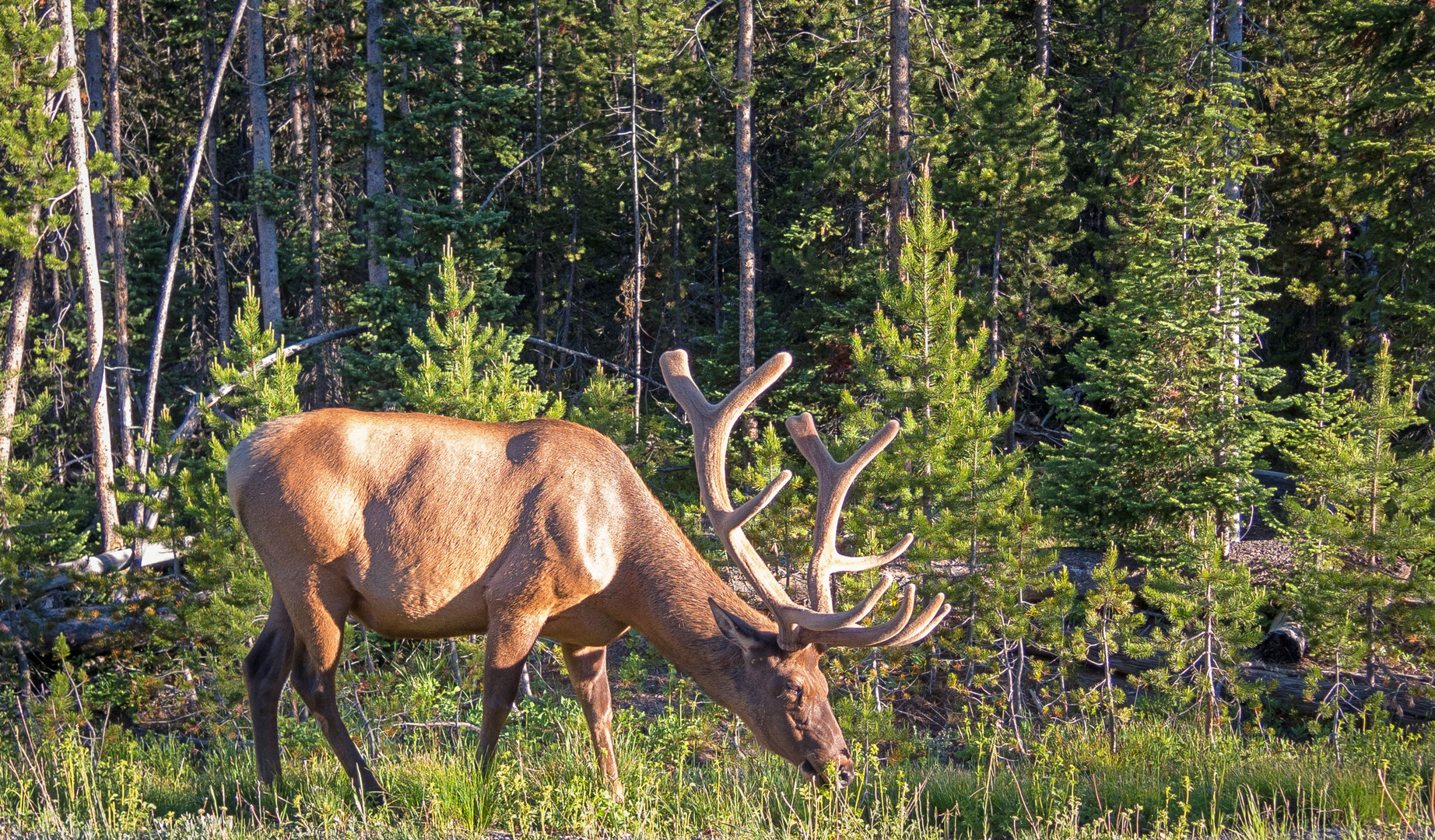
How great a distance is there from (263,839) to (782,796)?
2.24 metres

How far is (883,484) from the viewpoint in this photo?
1134 centimetres

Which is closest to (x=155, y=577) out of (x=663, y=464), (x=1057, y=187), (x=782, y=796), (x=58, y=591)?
(x=58, y=591)

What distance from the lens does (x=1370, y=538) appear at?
9766mm

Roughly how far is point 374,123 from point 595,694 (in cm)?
1525

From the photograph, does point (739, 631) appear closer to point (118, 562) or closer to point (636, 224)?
point (118, 562)

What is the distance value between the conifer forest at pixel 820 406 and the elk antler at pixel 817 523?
0.05 metres

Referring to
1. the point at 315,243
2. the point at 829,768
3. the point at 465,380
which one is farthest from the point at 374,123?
the point at 829,768

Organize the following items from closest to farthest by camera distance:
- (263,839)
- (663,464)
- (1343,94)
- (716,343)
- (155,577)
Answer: (263,839) < (155,577) < (663,464) < (1343,94) < (716,343)

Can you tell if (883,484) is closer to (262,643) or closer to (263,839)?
(262,643)

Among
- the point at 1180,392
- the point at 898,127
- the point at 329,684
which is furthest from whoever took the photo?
the point at 898,127

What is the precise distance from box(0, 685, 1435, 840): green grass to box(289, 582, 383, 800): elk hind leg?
12 centimetres

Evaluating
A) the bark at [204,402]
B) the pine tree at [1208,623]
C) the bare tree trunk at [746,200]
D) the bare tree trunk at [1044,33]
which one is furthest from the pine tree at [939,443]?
the bare tree trunk at [1044,33]

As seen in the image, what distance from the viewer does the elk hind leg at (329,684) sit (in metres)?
5.31

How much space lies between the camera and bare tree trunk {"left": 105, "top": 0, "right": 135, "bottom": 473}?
1575 cm
